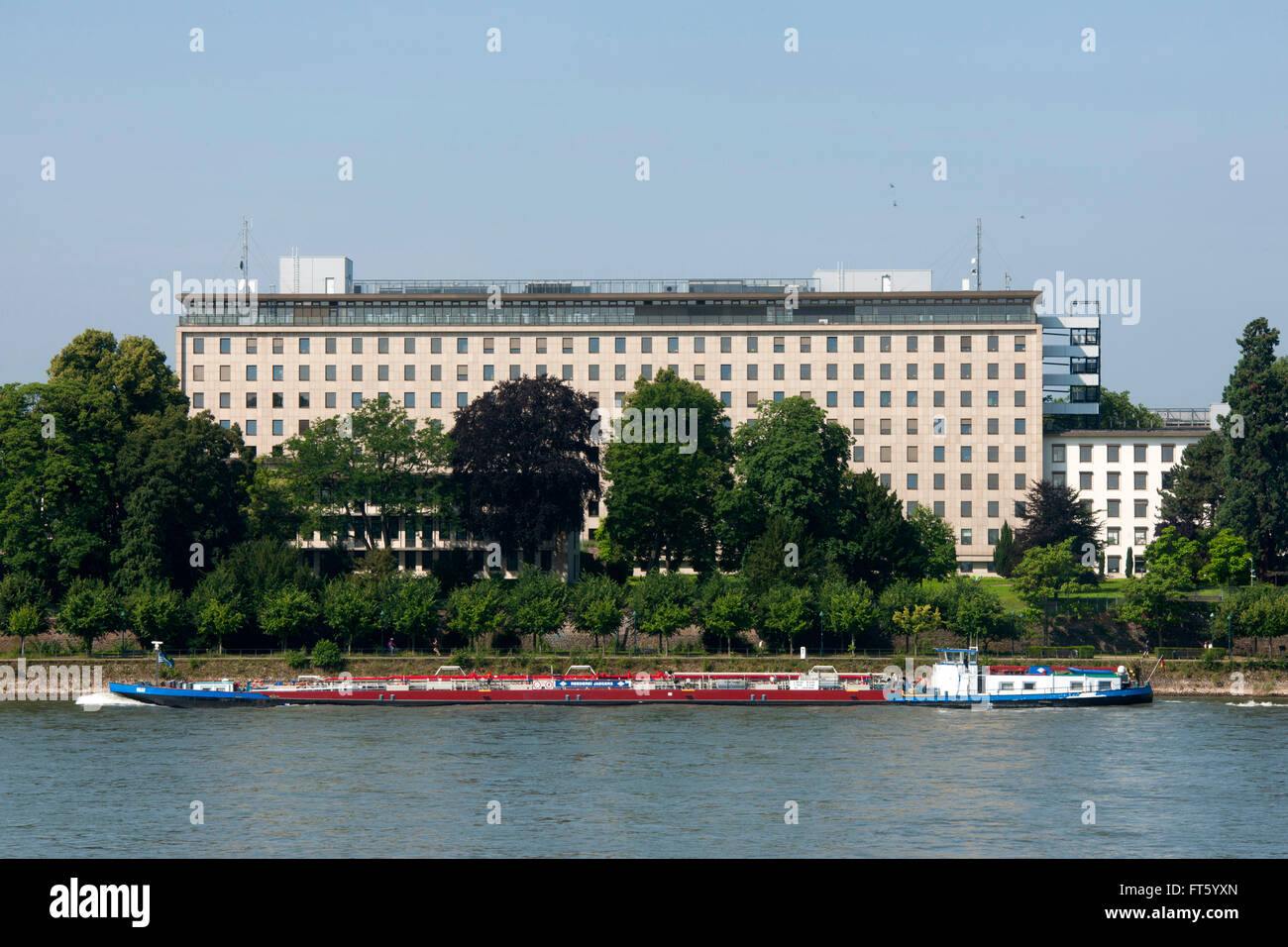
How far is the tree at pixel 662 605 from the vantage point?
8569cm

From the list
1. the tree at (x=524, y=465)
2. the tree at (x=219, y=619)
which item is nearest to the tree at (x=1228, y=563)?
the tree at (x=524, y=465)

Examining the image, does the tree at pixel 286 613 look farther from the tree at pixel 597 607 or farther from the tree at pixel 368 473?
the tree at pixel 597 607

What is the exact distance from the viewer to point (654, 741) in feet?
195

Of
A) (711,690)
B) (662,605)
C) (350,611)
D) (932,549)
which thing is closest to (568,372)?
(932,549)

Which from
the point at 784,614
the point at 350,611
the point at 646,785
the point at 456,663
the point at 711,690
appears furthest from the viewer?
the point at 350,611

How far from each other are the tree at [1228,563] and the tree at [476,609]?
1661 inches

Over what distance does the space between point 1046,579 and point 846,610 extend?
13.8 m

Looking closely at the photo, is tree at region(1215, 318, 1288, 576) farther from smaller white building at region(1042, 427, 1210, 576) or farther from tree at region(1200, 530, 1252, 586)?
smaller white building at region(1042, 427, 1210, 576)

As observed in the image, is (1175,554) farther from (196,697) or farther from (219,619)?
(196,697)

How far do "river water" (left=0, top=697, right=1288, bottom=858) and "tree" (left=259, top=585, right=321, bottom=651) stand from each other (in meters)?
13.4

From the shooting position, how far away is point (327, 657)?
8431 centimetres
